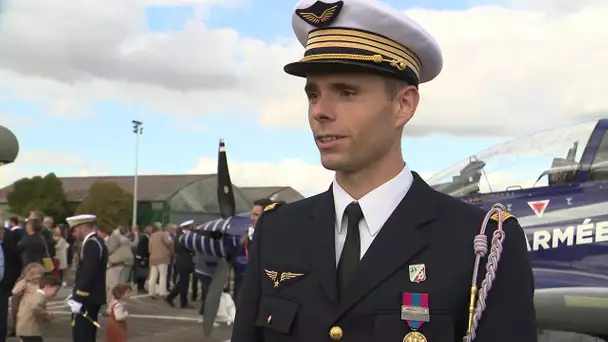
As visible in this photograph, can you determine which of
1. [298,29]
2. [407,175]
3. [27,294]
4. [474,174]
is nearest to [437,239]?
[407,175]

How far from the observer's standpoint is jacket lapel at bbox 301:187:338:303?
61.2 inches

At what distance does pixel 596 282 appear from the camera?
15.4ft

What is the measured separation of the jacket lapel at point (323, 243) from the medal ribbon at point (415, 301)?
6.5 inches

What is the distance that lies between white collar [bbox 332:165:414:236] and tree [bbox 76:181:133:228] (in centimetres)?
6283

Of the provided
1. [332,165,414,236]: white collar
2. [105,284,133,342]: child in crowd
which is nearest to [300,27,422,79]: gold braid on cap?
[332,165,414,236]: white collar

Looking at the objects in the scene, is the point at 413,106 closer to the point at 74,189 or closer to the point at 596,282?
the point at 596,282

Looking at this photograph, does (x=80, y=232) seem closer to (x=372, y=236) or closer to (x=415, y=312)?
(x=372, y=236)

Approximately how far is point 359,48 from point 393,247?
1.60ft

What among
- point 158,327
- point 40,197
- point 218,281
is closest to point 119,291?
point 218,281

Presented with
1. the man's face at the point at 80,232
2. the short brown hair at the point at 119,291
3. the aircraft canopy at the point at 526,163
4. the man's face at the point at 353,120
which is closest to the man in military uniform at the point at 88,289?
the man's face at the point at 80,232

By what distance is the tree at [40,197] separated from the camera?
6725 cm

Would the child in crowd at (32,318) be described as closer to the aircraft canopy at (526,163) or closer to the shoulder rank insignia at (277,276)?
the aircraft canopy at (526,163)

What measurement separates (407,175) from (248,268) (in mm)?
492

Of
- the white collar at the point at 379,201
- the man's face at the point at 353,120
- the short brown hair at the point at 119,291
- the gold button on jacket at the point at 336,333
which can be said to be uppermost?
the man's face at the point at 353,120
